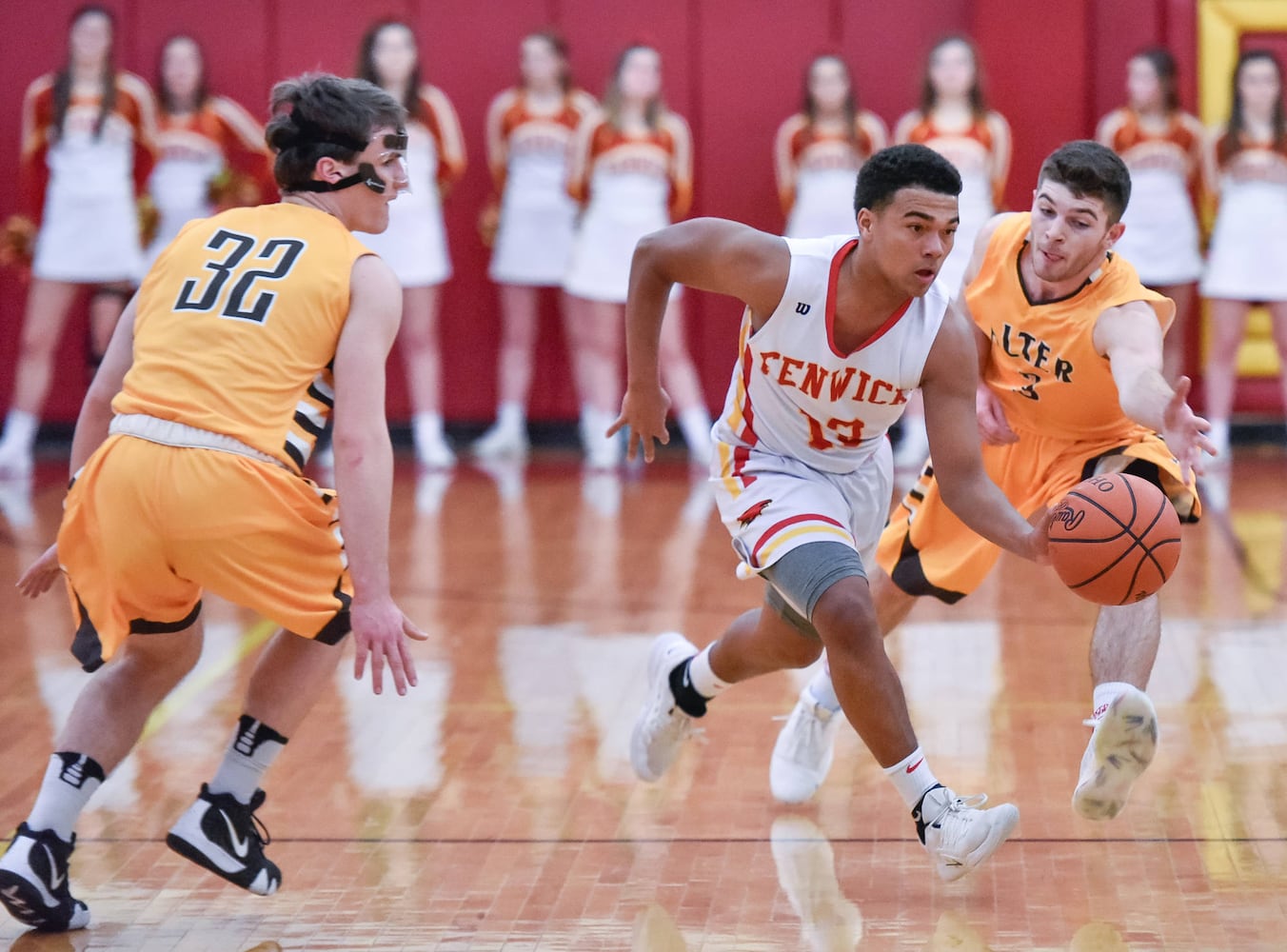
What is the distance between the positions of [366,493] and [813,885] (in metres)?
1.20

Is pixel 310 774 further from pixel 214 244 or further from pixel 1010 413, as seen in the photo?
pixel 1010 413

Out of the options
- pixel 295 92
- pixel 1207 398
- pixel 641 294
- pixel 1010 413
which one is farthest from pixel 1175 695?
pixel 1207 398

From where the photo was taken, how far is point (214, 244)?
3.25 metres

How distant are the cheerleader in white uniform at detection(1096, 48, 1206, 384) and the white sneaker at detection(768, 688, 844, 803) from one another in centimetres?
632

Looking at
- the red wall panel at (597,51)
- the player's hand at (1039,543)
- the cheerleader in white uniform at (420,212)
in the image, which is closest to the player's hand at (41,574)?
the player's hand at (1039,543)

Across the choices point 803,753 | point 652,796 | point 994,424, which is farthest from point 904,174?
point 652,796

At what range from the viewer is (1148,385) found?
143 inches

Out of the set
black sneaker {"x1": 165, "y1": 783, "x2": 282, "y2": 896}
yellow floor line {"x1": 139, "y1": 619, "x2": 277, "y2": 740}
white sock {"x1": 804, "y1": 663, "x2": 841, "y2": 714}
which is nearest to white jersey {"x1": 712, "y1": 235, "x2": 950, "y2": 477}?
white sock {"x1": 804, "y1": 663, "x2": 841, "y2": 714}

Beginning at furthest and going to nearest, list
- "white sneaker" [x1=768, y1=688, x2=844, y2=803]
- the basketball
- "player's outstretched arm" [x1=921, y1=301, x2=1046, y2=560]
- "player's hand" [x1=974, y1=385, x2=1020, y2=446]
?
1. "player's hand" [x1=974, y1=385, x2=1020, y2=446]
2. "white sneaker" [x1=768, y1=688, x2=844, y2=803]
3. "player's outstretched arm" [x1=921, y1=301, x2=1046, y2=560]
4. the basketball

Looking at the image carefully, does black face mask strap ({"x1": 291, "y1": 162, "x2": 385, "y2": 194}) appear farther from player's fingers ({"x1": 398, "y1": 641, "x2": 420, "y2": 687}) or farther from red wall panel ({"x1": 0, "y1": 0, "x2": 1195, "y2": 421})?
red wall panel ({"x1": 0, "y1": 0, "x2": 1195, "y2": 421})

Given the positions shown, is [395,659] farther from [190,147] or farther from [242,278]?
[190,147]

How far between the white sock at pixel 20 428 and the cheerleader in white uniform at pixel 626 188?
10.4ft

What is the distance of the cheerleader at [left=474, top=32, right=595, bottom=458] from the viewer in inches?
400

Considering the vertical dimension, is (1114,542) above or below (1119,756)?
above
